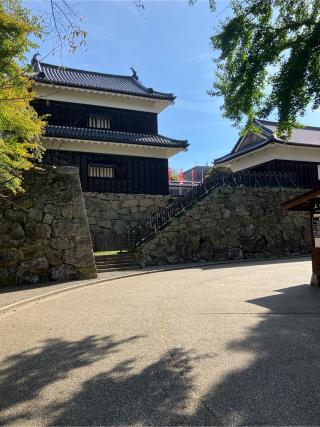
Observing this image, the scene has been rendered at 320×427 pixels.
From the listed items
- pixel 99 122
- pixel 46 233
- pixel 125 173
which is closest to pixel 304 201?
pixel 46 233

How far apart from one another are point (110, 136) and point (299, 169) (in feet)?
41.1

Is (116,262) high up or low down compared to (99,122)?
down

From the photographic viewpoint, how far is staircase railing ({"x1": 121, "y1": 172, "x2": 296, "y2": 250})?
738 inches

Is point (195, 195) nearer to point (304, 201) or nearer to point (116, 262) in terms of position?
point (116, 262)

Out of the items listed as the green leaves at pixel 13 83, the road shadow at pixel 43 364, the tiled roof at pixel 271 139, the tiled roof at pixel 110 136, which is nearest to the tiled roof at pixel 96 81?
the tiled roof at pixel 110 136

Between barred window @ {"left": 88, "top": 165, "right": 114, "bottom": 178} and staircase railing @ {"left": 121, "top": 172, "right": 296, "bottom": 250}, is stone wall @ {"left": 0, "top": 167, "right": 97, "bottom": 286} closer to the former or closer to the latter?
staircase railing @ {"left": 121, "top": 172, "right": 296, "bottom": 250}

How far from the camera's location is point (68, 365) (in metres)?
4.60

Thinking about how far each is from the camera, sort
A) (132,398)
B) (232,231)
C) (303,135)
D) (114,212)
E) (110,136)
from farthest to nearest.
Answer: (303,135), (114,212), (110,136), (232,231), (132,398)

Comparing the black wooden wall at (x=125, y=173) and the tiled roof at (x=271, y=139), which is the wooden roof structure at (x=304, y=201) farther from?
the black wooden wall at (x=125, y=173)

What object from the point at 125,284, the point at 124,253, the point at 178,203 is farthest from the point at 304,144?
the point at 125,284

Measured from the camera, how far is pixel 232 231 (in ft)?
65.7

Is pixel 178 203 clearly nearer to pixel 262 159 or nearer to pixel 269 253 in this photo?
pixel 269 253

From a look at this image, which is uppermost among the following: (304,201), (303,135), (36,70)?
(36,70)

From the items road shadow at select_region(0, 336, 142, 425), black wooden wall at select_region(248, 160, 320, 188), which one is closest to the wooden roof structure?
road shadow at select_region(0, 336, 142, 425)
